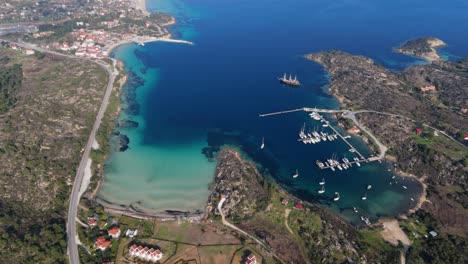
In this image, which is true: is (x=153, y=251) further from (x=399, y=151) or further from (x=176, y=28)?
(x=176, y=28)

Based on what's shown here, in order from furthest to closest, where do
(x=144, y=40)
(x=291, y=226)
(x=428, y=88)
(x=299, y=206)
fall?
(x=144, y=40) < (x=428, y=88) < (x=299, y=206) < (x=291, y=226)

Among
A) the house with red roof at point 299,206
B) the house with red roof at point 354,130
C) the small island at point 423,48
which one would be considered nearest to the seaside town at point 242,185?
the house with red roof at point 299,206

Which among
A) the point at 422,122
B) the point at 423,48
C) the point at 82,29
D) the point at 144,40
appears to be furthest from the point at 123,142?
the point at 423,48

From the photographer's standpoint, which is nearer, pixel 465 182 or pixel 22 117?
pixel 465 182

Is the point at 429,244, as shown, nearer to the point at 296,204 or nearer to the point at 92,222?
the point at 296,204

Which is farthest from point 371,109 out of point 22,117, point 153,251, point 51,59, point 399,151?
point 51,59

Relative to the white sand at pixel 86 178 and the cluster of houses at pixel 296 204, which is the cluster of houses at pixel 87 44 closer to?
the white sand at pixel 86 178
